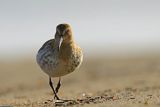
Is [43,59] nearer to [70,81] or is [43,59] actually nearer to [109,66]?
[70,81]

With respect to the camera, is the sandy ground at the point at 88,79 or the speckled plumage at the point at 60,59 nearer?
the speckled plumage at the point at 60,59

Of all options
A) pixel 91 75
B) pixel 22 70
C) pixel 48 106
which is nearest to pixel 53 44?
pixel 48 106

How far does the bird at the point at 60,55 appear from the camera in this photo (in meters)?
13.6

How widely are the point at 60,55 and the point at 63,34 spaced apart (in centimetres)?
58

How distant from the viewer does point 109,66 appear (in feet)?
104

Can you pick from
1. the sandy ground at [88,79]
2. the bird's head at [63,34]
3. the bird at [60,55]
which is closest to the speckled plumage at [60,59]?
the bird at [60,55]

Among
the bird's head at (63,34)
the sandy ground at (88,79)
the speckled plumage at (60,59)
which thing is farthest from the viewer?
the sandy ground at (88,79)

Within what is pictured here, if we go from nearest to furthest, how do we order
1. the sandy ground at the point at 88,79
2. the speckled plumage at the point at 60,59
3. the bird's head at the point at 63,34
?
the speckled plumage at the point at 60,59, the bird's head at the point at 63,34, the sandy ground at the point at 88,79

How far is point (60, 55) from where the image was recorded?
1362 cm

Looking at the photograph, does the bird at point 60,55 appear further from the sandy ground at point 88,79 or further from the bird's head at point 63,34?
the sandy ground at point 88,79

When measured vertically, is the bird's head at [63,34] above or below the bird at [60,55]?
above

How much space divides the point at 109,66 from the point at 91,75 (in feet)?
9.28

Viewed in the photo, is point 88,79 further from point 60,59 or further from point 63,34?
point 60,59

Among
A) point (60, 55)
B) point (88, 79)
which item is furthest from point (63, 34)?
point (88, 79)
